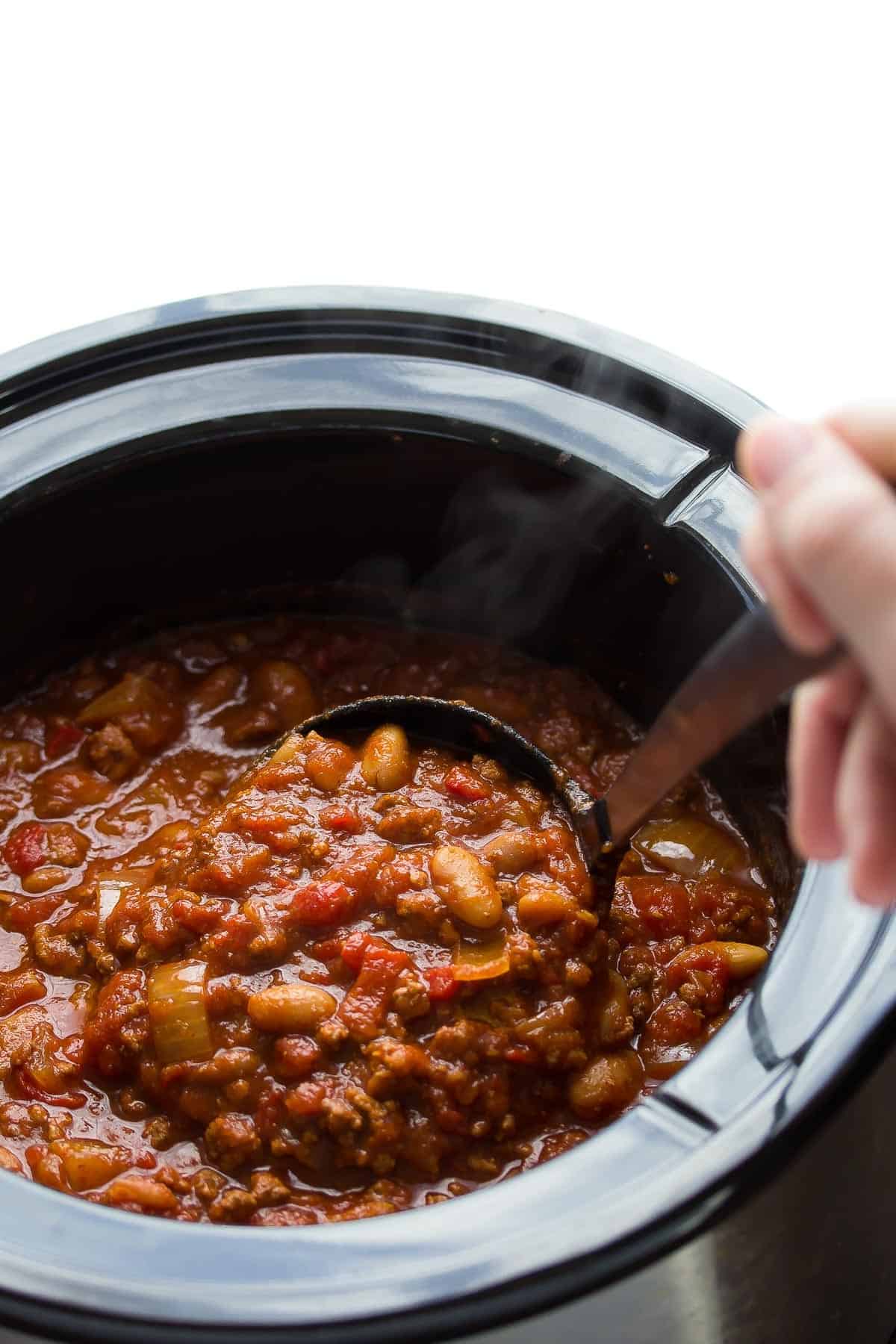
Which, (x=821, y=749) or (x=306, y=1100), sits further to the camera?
(x=306, y=1100)

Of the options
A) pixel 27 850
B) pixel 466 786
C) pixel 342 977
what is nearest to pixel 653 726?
pixel 466 786

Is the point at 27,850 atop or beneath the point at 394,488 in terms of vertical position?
beneath

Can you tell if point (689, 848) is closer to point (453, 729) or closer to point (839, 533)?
point (453, 729)

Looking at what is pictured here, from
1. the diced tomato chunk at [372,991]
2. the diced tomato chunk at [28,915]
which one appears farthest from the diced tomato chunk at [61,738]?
the diced tomato chunk at [372,991]

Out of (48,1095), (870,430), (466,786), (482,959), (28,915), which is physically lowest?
(48,1095)

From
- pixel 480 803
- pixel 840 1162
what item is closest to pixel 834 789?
pixel 840 1162

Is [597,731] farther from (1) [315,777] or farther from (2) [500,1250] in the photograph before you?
(2) [500,1250]

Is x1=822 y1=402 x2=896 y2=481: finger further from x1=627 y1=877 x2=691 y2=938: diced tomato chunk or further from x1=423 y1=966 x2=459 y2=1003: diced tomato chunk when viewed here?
x1=627 y1=877 x2=691 y2=938: diced tomato chunk

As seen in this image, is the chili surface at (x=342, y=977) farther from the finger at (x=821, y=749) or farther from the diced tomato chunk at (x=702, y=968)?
the finger at (x=821, y=749)
